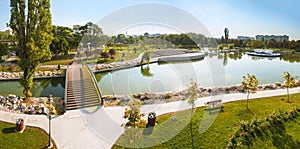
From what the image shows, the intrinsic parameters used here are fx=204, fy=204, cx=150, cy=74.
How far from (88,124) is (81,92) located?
150 inches

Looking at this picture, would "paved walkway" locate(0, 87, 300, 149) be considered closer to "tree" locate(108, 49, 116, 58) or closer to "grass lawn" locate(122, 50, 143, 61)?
"tree" locate(108, 49, 116, 58)

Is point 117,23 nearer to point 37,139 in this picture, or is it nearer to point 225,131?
point 37,139

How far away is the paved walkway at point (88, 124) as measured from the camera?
7.75 meters

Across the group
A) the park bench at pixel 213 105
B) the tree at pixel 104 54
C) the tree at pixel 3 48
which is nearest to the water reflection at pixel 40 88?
the park bench at pixel 213 105

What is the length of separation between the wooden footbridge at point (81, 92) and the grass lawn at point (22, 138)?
8.84 feet

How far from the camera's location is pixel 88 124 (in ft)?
30.0

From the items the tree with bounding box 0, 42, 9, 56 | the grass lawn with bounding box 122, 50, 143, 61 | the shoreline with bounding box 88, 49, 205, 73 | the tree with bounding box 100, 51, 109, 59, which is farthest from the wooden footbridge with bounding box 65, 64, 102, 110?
the tree with bounding box 0, 42, 9, 56

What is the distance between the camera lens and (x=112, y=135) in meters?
8.16

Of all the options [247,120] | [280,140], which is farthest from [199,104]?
[280,140]

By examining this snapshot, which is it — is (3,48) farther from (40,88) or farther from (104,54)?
(40,88)

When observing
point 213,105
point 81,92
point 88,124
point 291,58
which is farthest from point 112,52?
point 291,58

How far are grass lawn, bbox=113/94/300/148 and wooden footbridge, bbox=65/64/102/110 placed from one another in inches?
167

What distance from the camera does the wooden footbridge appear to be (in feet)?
37.2

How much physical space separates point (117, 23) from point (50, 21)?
427 centimetres
